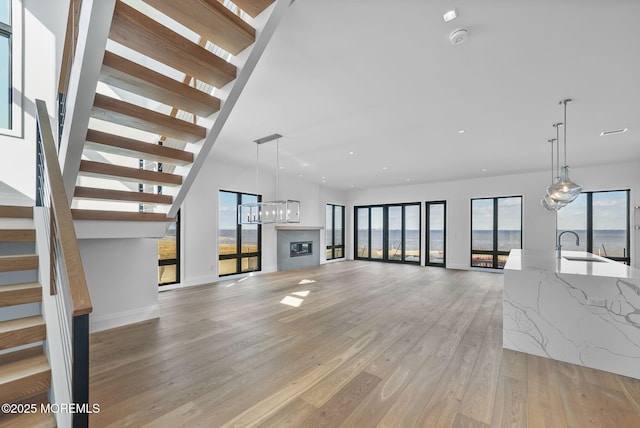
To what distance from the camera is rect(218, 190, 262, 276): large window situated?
694cm

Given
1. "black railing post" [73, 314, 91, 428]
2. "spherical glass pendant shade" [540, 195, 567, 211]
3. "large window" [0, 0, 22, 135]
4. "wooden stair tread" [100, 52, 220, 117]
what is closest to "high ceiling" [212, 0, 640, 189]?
"wooden stair tread" [100, 52, 220, 117]

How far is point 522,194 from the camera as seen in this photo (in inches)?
309

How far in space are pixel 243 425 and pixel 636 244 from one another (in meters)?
9.48

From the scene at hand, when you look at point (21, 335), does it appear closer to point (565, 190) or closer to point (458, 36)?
point (458, 36)

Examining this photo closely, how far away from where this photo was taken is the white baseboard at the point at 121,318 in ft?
11.6

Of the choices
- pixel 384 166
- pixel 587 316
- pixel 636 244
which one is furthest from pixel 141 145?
pixel 636 244

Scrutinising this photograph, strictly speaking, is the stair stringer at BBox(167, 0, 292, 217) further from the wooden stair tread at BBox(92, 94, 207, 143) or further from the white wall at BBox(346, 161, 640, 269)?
the white wall at BBox(346, 161, 640, 269)

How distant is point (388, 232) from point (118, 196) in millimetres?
9057

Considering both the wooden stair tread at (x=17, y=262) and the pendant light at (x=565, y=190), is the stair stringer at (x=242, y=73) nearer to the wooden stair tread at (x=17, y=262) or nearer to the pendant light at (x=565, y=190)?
the wooden stair tread at (x=17, y=262)

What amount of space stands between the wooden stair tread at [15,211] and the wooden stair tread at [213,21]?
210 cm

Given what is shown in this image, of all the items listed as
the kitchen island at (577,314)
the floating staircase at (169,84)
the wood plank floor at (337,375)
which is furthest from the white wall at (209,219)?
the kitchen island at (577,314)

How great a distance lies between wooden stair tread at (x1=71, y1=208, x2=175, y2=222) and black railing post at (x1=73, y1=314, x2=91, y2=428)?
1984mm

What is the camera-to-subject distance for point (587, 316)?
263cm

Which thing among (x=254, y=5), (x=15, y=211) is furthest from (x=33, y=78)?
(x=254, y=5)
